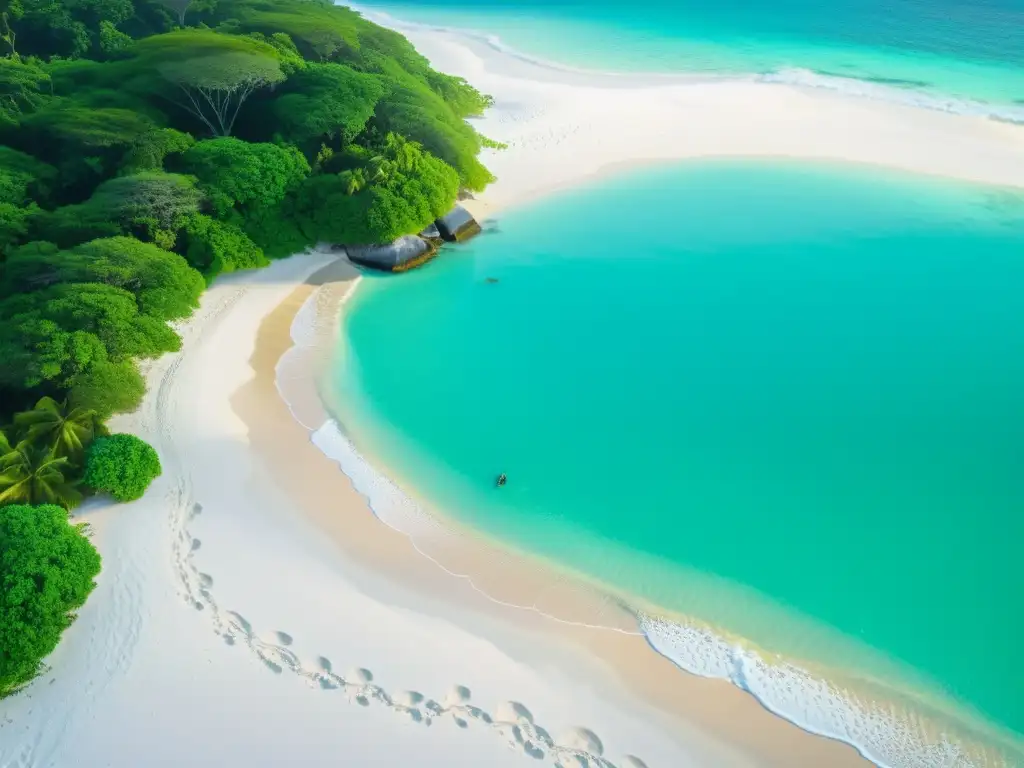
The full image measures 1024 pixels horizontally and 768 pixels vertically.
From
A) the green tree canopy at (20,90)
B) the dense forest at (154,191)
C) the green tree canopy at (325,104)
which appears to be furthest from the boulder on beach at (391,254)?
the green tree canopy at (20,90)

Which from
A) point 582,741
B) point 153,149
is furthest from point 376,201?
point 582,741

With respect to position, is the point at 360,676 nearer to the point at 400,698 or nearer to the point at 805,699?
the point at 400,698

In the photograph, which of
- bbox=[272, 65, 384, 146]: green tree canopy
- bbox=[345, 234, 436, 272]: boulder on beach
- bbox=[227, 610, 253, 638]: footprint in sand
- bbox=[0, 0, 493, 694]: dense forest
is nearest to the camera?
bbox=[227, 610, 253, 638]: footprint in sand

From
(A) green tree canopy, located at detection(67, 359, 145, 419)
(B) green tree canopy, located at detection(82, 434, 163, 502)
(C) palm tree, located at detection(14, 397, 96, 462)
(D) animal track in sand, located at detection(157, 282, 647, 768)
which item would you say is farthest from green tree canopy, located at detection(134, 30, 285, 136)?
(D) animal track in sand, located at detection(157, 282, 647, 768)

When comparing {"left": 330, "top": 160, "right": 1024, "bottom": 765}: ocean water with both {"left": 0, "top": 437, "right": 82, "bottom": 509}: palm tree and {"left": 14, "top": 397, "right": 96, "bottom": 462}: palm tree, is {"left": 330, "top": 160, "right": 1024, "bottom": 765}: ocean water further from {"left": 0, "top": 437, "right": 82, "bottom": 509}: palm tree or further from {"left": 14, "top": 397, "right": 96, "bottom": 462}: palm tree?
{"left": 0, "top": 437, "right": 82, "bottom": 509}: palm tree

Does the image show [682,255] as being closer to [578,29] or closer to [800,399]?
[800,399]

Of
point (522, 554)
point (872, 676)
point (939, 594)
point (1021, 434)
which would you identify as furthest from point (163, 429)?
point (1021, 434)
